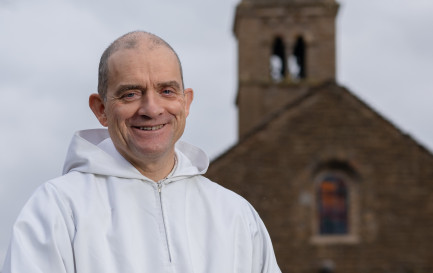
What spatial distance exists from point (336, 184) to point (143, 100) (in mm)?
19105

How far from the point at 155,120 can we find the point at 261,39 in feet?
90.8

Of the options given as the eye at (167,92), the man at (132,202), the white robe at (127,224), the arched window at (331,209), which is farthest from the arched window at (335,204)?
the eye at (167,92)

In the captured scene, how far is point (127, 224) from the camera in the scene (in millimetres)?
3443

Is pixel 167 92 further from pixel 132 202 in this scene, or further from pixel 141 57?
pixel 132 202

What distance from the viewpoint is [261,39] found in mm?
30922

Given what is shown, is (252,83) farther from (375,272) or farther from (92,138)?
(92,138)

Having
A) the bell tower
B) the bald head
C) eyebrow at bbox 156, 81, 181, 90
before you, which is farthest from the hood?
the bell tower

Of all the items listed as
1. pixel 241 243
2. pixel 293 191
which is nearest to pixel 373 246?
pixel 293 191

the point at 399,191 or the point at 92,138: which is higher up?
the point at 92,138

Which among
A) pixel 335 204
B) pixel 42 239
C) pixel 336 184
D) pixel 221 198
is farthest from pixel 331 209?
pixel 42 239

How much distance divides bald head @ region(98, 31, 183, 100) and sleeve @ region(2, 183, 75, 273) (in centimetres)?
46

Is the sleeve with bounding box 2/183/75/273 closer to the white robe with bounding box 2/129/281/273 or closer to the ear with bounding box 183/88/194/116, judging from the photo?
the white robe with bounding box 2/129/281/273

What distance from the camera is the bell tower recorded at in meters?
30.3

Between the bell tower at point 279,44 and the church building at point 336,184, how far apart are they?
7.44m
